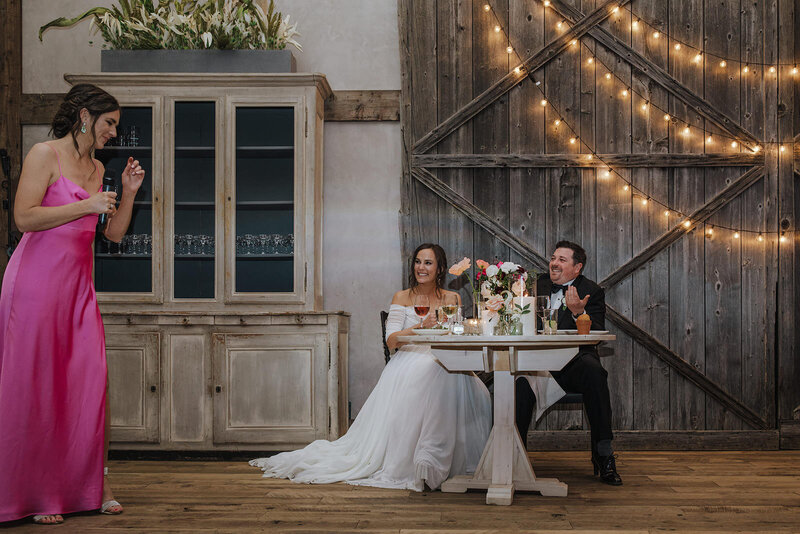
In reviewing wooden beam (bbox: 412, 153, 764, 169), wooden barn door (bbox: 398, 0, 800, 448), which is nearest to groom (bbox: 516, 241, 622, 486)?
wooden barn door (bbox: 398, 0, 800, 448)

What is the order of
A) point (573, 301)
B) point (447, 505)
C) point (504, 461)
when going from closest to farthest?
point (447, 505)
point (504, 461)
point (573, 301)

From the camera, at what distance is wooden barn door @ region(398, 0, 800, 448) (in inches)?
196

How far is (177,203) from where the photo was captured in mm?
4738

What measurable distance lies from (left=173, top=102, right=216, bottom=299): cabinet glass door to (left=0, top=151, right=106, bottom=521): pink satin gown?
159 centimetres

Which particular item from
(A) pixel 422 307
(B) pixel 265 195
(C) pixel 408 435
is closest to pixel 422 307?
(A) pixel 422 307

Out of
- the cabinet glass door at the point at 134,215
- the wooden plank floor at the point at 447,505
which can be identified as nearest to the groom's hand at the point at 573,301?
the wooden plank floor at the point at 447,505

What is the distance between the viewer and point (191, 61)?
4770 mm

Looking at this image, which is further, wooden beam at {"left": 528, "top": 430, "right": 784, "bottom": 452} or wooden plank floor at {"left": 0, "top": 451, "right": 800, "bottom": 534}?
wooden beam at {"left": 528, "top": 430, "right": 784, "bottom": 452}

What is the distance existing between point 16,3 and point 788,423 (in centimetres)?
585

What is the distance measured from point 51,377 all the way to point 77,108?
1.07 m

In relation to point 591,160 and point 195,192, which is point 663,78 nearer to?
point 591,160

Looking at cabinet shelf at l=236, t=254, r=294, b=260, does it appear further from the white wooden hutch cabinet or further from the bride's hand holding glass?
the bride's hand holding glass

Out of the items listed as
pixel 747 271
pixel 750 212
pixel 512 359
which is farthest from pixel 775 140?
pixel 512 359

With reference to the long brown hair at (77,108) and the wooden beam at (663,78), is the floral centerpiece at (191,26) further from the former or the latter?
the wooden beam at (663,78)
